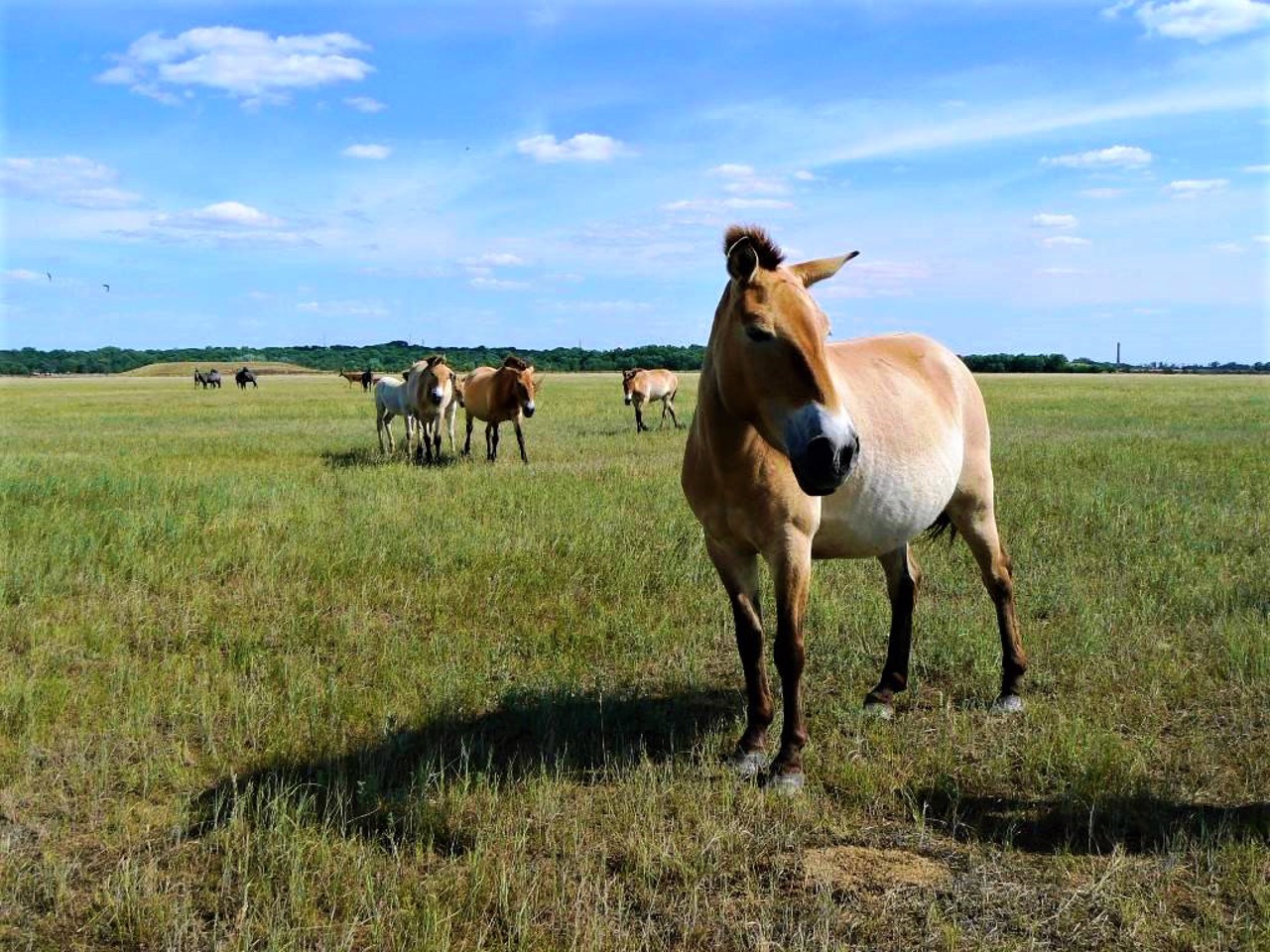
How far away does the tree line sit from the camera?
9794 cm

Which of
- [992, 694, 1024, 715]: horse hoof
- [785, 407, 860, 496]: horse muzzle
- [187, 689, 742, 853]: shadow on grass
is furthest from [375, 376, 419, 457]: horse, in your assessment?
[785, 407, 860, 496]: horse muzzle

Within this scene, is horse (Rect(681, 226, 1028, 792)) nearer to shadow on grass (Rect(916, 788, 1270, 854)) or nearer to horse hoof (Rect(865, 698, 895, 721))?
horse hoof (Rect(865, 698, 895, 721))

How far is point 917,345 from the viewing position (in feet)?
20.2

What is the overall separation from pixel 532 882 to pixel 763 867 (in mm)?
937

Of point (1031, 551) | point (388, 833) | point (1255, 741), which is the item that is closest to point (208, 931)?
point (388, 833)

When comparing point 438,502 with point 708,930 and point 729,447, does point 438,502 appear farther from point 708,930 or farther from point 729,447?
point 708,930

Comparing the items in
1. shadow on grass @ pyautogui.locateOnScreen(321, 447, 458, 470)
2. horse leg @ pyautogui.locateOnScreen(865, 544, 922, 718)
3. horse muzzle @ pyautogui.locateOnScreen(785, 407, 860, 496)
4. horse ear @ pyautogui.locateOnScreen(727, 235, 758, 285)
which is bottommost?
horse leg @ pyautogui.locateOnScreen(865, 544, 922, 718)

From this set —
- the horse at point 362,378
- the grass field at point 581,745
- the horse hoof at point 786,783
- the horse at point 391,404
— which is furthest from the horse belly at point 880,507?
the horse at point 362,378

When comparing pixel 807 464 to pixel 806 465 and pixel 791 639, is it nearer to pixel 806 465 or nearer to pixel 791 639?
pixel 806 465

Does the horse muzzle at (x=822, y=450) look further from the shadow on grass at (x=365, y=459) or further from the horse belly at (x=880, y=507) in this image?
the shadow on grass at (x=365, y=459)

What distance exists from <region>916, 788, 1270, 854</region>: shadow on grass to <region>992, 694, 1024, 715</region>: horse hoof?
1103 millimetres

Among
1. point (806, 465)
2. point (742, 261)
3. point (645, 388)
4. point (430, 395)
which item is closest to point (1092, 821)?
point (806, 465)

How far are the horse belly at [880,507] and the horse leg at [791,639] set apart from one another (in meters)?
0.44

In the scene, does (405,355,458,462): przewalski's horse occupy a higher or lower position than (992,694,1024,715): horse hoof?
higher
